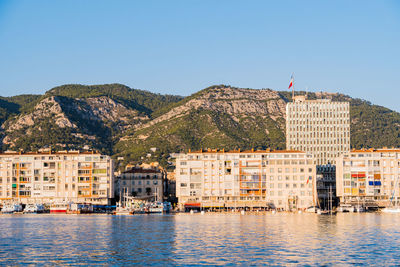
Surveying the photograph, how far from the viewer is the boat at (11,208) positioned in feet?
628

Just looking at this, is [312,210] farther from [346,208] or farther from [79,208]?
[79,208]

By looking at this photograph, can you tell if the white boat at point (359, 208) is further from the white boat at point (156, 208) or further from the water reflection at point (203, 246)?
the water reflection at point (203, 246)

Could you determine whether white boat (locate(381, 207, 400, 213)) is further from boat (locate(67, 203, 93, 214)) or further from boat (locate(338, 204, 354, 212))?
boat (locate(67, 203, 93, 214))

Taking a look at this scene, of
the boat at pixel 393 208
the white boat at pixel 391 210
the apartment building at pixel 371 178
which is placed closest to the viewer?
the white boat at pixel 391 210

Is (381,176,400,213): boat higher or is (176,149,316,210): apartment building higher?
(176,149,316,210): apartment building

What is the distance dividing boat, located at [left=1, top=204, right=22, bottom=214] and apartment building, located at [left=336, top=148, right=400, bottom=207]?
105 meters

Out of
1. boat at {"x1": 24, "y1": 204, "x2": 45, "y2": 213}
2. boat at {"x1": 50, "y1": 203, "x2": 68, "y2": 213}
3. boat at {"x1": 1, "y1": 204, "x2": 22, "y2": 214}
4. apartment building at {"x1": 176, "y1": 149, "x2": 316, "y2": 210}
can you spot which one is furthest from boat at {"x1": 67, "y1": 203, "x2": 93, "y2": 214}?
apartment building at {"x1": 176, "y1": 149, "x2": 316, "y2": 210}

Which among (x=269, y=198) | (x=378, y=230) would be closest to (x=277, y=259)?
(x=378, y=230)

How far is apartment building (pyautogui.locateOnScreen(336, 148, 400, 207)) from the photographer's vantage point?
193 meters

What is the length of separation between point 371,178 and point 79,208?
93.8 m

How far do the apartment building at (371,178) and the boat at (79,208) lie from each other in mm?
82192

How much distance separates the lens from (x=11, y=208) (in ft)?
634

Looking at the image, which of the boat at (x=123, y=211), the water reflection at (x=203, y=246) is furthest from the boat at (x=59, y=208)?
the water reflection at (x=203, y=246)

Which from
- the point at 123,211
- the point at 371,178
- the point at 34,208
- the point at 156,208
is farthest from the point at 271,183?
the point at 34,208
